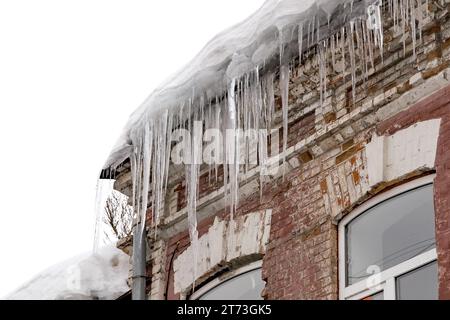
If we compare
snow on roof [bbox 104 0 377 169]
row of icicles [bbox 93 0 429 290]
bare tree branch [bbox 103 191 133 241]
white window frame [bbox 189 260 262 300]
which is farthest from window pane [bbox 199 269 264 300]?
bare tree branch [bbox 103 191 133 241]

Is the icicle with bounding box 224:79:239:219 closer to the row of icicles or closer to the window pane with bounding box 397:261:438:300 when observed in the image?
the row of icicles

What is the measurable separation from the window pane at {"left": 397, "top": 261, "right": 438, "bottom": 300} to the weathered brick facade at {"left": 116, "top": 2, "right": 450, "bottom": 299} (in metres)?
0.19

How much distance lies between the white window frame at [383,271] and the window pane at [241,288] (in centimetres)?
83

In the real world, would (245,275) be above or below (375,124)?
below

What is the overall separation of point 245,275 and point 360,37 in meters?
1.98

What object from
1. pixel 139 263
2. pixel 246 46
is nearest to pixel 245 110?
pixel 246 46

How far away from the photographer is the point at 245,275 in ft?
26.5

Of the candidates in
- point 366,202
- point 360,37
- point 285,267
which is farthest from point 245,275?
point 360,37

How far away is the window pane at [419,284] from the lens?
6.48 meters

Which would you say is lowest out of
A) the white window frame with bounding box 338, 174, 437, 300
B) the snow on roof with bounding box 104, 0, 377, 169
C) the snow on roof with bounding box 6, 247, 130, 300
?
the white window frame with bounding box 338, 174, 437, 300

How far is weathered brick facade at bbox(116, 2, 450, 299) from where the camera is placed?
270 inches

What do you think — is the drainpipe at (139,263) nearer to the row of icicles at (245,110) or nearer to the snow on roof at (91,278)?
the row of icicles at (245,110)

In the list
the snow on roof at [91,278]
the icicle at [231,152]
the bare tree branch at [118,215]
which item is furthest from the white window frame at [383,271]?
the bare tree branch at [118,215]

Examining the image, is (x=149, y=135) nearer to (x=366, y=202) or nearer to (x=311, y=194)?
(x=311, y=194)
